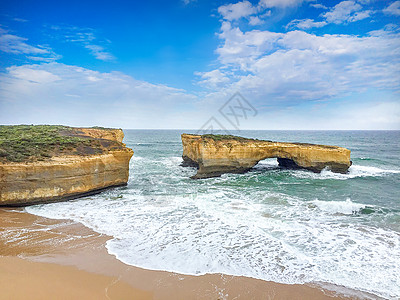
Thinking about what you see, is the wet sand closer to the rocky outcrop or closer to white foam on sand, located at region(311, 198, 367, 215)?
white foam on sand, located at region(311, 198, 367, 215)

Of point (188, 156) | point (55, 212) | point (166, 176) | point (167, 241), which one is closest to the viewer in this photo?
point (167, 241)

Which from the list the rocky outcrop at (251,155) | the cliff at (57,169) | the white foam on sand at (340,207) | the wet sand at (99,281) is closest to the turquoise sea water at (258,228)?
the white foam on sand at (340,207)

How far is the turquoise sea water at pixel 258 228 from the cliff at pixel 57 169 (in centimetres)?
73

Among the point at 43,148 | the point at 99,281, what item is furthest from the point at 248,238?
the point at 43,148

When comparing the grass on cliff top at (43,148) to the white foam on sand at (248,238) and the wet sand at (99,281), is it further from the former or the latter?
the wet sand at (99,281)

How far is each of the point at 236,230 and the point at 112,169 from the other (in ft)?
30.6

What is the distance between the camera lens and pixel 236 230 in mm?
9320

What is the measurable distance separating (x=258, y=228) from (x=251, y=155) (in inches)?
483

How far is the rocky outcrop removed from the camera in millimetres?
20234

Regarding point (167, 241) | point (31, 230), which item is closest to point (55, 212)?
point (31, 230)

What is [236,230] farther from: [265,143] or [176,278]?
[265,143]

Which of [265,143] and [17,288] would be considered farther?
[265,143]

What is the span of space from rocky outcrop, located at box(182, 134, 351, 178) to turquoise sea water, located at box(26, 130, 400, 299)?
12.4 ft

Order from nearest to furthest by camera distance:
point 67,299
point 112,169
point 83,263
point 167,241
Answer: point 67,299
point 83,263
point 167,241
point 112,169
